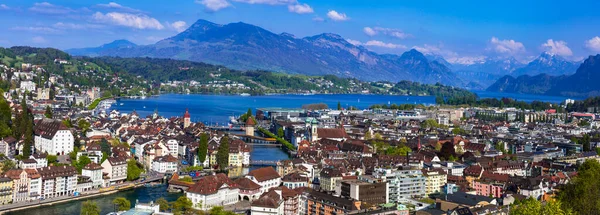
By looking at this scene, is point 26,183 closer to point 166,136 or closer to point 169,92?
point 166,136

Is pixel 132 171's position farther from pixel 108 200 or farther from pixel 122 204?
pixel 122 204

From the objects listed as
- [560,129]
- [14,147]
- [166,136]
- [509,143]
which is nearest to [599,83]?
[560,129]

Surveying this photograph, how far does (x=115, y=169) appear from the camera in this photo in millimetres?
21406

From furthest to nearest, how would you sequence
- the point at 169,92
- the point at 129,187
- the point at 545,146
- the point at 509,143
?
the point at 169,92 → the point at 509,143 → the point at 545,146 → the point at 129,187

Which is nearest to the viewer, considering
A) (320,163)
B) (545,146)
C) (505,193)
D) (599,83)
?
(505,193)

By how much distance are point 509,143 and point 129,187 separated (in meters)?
20.5

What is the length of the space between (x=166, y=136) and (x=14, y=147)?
8226 millimetres

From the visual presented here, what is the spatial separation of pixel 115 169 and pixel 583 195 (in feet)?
47.2

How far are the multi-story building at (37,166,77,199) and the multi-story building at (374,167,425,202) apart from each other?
939 centimetres

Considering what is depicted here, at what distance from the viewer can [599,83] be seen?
13675 cm

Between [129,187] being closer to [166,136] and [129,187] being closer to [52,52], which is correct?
[166,136]

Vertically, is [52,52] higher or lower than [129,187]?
higher

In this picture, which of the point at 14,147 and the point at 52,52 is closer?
the point at 14,147

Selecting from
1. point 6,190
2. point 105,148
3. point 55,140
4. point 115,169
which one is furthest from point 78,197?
point 55,140
